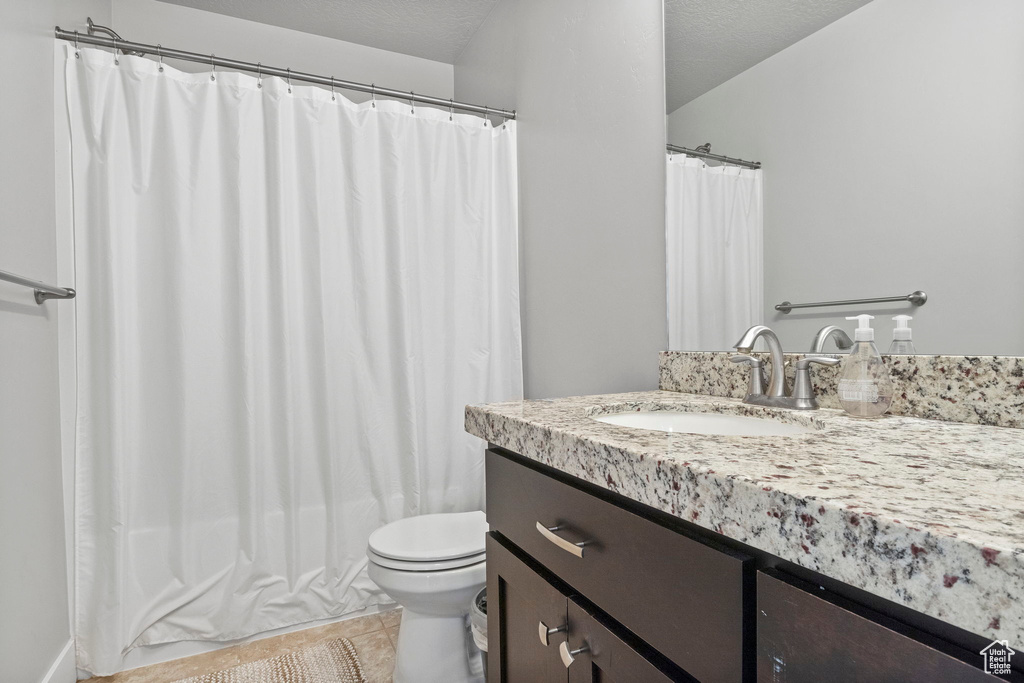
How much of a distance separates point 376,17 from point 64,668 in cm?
249

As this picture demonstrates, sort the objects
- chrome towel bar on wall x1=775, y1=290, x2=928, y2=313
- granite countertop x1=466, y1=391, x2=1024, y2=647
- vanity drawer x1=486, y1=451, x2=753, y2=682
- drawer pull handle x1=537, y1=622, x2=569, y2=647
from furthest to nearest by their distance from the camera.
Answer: chrome towel bar on wall x1=775, y1=290, x2=928, y2=313 → drawer pull handle x1=537, y1=622, x2=569, y2=647 → vanity drawer x1=486, y1=451, x2=753, y2=682 → granite countertop x1=466, y1=391, x2=1024, y2=647

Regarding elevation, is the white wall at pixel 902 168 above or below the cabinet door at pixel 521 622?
above

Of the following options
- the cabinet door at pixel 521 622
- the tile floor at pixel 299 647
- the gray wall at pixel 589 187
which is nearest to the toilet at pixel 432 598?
the tile floor at pixel 299 647

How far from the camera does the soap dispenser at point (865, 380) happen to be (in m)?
0.84

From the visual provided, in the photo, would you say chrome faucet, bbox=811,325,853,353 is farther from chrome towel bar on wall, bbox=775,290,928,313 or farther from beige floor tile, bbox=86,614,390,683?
beige floor tile, bbox=86,614,390,683

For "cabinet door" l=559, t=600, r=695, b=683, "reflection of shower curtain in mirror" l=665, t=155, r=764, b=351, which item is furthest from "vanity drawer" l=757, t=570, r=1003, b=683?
"reflection of shower curtain in mirror" l=665, t=155, r=764, b=351

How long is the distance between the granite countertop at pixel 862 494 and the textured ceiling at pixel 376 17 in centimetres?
205

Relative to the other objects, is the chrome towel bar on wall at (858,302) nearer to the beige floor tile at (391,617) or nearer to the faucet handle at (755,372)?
the faucet handle at (755,372)

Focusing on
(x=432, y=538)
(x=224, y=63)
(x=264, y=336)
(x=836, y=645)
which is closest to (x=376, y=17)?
(x=224, y=63)

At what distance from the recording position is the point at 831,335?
97 centimetres

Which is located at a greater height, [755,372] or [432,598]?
[755,372]

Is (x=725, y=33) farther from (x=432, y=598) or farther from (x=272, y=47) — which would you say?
(x=272, y=47)

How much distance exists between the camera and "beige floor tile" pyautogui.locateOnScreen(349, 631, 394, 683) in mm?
1562

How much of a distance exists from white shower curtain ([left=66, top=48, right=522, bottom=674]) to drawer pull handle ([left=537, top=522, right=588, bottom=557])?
126 centimetres
